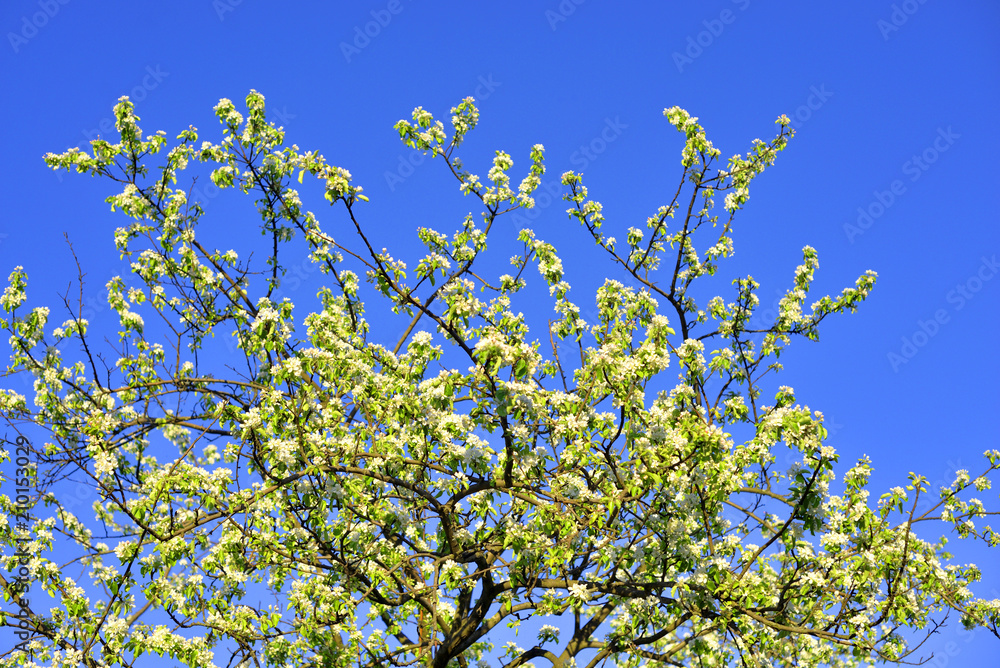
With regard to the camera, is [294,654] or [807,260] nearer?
[294,654]

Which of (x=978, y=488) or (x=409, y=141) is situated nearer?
(x=978, y=488)

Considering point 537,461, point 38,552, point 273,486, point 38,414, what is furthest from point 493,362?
point 38,414

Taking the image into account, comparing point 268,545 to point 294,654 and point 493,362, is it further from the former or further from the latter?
point 493,362

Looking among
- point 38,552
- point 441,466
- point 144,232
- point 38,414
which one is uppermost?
point 144,232

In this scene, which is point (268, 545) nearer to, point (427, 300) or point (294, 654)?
point (294, 654)

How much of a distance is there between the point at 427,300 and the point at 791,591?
17.4ft

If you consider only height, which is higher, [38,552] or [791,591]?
[38,552]

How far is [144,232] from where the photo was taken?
9.95m

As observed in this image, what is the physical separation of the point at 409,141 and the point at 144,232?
3.74 metres

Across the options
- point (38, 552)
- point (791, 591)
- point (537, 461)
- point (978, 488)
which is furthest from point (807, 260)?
point (38, 552)

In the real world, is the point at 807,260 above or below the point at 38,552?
above

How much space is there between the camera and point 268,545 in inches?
331

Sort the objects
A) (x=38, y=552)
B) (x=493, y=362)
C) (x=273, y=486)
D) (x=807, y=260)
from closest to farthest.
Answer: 1. (x=493, y=362)
2. (x=273, y=486)
3. (x=38, y=552)
4. (x=807, y=260)

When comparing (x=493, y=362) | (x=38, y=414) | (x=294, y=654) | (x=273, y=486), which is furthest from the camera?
(x=38, y=414)
